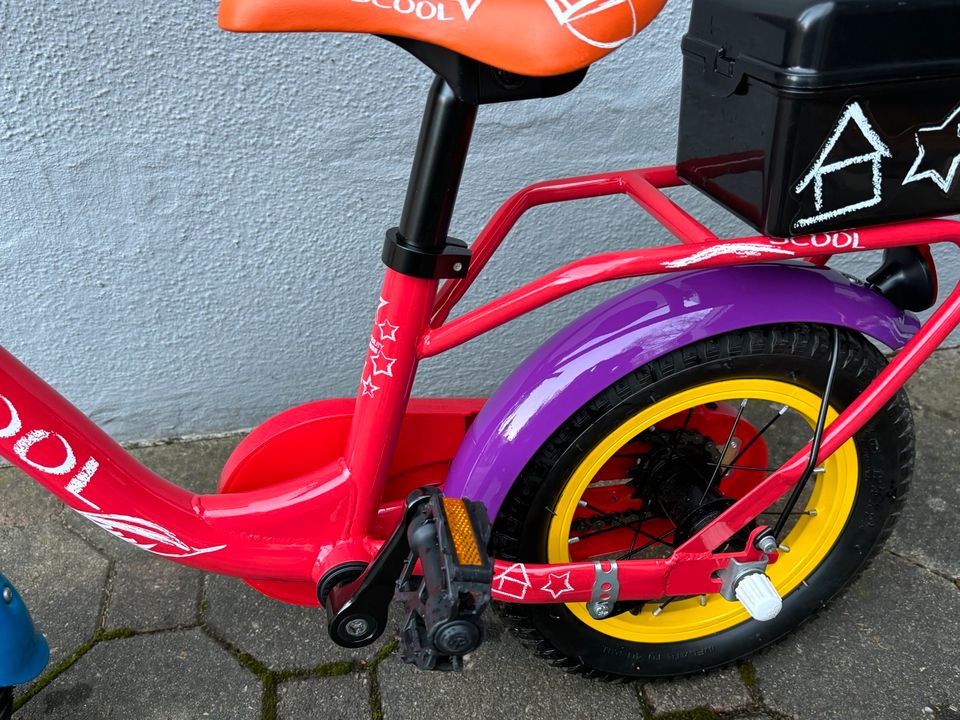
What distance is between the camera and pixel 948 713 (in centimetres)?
119

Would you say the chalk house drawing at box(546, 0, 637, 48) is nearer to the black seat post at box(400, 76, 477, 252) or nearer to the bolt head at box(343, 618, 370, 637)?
the black seat post at box(400, 76, 477, 252)

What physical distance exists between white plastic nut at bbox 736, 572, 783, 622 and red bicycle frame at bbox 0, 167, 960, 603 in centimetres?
3

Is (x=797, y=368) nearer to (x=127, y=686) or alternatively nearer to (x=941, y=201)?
(x=941, y=201)

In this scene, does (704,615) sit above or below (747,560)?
below

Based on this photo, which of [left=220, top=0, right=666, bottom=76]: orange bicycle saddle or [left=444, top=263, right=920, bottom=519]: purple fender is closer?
[left=220, top=0, right=666, bottom=76]: orange bicycle saddle

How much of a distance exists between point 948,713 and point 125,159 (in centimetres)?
166

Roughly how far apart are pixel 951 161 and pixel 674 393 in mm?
394

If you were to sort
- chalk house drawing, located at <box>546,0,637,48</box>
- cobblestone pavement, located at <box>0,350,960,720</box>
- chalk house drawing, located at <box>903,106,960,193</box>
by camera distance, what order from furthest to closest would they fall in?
cobblestone pavement, located at <box>0,350,960,720</box> → chalk house drawing, located at <box>903,106,960,193</box> → chalk house drawing, located at <box>546,0,637,48</box>

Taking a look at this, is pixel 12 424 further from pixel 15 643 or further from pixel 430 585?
pixel 430 585

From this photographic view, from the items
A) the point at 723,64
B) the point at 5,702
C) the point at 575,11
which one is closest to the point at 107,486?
the point at 5,702

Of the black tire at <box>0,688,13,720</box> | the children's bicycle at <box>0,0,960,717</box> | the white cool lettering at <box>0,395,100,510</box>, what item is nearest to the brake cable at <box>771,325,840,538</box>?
the children's bicycle at <box>0,0,960,717</box>

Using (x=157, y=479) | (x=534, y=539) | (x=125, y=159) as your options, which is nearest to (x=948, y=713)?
(x=534, y=539)

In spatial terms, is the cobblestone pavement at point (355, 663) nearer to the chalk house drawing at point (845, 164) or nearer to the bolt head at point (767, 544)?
the bolt head at point (767, 544)

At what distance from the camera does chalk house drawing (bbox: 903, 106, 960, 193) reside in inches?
30.7
